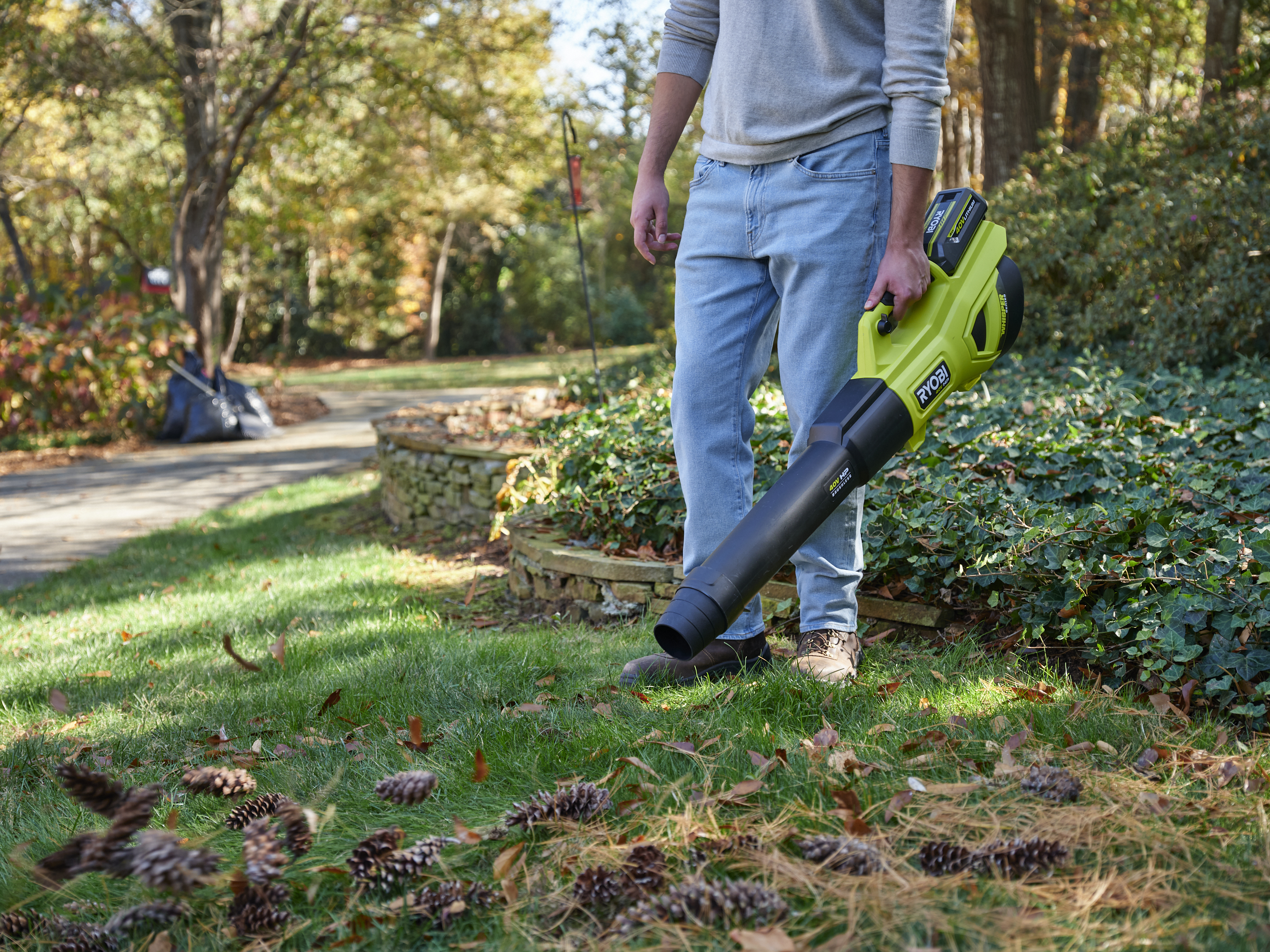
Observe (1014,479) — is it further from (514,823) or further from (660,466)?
(514,823)

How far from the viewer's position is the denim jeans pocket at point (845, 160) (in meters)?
2.11

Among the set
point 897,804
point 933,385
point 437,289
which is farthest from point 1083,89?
point 437,289

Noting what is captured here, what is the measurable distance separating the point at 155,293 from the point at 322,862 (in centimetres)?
1086

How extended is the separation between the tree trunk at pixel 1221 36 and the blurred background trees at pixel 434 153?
0.03 m

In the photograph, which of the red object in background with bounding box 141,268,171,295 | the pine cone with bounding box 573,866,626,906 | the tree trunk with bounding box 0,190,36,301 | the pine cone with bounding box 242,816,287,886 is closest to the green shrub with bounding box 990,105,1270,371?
the pine cone with bounding box 573,866,626,906

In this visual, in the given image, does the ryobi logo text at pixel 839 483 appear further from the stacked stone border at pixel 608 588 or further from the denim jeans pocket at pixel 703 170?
the stacked stone border at pixel 608 588

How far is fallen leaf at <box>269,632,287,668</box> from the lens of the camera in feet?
9.53

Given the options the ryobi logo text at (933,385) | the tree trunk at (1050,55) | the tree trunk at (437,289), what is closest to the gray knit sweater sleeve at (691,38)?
the ryobi logo text at (933,385)

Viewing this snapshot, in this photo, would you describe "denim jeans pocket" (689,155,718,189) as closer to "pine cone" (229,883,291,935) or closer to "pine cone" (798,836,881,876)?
"pine cone" (798,836,881,876)

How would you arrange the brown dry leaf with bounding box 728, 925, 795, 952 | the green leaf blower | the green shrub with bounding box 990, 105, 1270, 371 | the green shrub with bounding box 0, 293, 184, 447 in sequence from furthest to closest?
the green shrub with bounding box 0, 293, 184, 447 < the green shrub with bounding box 990, 105, 1270, 371 < the green leaf blower < the brown dry leaf with bounding box 728, 925, 795, 952

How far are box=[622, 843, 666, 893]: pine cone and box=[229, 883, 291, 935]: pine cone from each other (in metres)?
0.50

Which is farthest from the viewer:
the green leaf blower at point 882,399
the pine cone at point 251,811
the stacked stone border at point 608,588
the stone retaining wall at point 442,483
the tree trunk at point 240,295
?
the tree trunk at point 240,295

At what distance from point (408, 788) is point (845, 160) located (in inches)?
60.6

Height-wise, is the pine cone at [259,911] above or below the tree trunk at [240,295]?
below
